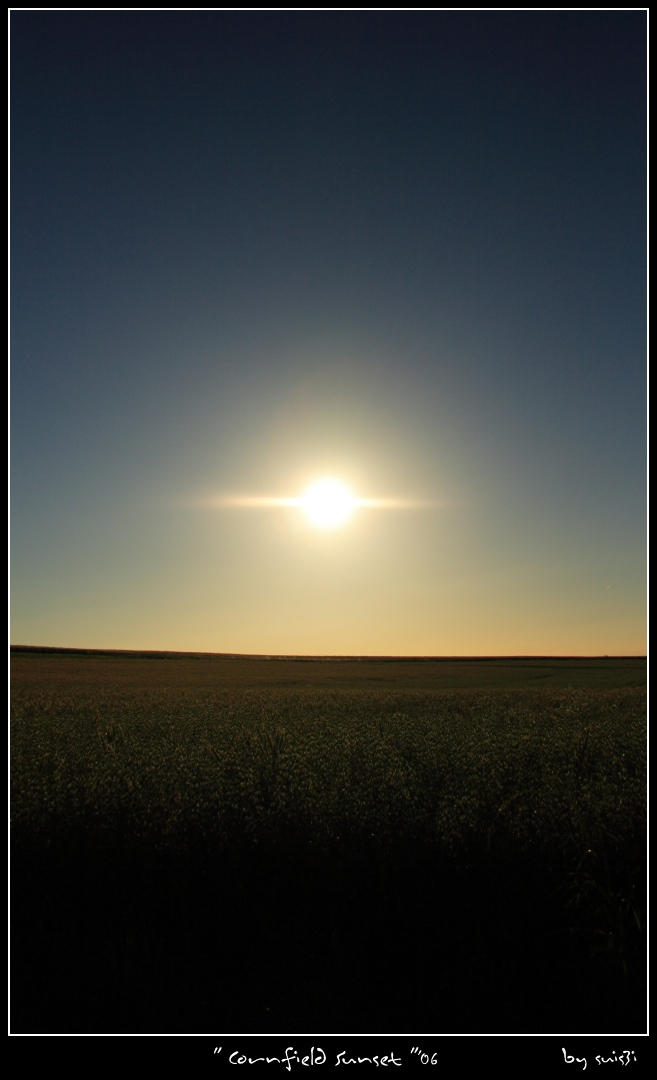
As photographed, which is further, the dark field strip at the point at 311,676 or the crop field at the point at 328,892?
the dark field strip at the point at 311,676

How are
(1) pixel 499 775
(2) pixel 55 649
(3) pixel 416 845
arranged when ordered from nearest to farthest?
(3) pixel 416 845
(1) pixel 499 775
(2) pixel 55 649

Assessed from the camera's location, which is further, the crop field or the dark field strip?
the dark field strip

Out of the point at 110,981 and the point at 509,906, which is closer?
the point at 110,981

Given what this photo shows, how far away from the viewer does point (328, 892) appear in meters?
8.30

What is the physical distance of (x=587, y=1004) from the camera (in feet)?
22.9

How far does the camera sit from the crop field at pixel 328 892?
704 centimetres

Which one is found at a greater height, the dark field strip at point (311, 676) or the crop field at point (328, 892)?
the crop field at point (328, 892)

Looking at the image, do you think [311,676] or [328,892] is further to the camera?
[311,676]

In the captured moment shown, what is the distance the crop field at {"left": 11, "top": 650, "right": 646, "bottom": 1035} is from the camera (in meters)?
7.04

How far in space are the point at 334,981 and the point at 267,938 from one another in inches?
35.8

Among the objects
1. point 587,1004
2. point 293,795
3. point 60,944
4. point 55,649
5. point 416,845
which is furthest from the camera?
point 55,649

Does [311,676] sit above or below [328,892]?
below
